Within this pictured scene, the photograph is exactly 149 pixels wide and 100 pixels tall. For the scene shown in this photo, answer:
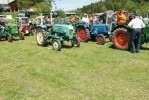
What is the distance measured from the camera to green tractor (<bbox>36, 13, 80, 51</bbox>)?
12266 millimetres

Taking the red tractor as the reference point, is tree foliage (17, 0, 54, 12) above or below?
above

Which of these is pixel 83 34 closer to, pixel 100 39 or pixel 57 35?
pixel 100 39

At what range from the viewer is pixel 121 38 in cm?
1258

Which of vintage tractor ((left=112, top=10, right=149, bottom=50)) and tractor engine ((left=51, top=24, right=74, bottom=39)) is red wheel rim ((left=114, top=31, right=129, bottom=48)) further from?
tractor engine ((left=51, top=24, right=74, bottom=39))

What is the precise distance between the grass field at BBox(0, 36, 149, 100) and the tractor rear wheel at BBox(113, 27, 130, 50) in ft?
2.70

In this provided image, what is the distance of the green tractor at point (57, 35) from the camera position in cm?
1227

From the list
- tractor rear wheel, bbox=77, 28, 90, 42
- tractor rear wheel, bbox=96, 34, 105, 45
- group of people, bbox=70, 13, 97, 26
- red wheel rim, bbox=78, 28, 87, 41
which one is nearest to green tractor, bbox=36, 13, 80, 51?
tractor rear wheel, bbox=96, 34, 105, 45

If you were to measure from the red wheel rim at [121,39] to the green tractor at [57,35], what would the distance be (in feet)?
6.00

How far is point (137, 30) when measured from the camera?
11500 mm

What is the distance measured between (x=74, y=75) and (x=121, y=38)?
524 centimetres

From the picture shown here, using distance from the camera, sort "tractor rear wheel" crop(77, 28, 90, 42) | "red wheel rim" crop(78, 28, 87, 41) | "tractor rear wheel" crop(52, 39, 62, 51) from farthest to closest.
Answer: "red wheel rim" crop(78, 28, 87, 41) → "tractor rear wheel" crop(77, 28, 90, 42) → "tractor rear wheel" crop(52, 39, 62, 51)

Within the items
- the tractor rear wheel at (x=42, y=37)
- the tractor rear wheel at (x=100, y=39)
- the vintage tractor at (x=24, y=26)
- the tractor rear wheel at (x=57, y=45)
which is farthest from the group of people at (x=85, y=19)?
the tractor rear wheel at (x=57, y=45)

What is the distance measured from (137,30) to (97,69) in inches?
143

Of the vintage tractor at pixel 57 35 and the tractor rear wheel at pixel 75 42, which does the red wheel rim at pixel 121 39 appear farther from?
the vintage tractor at pixel 57 35
